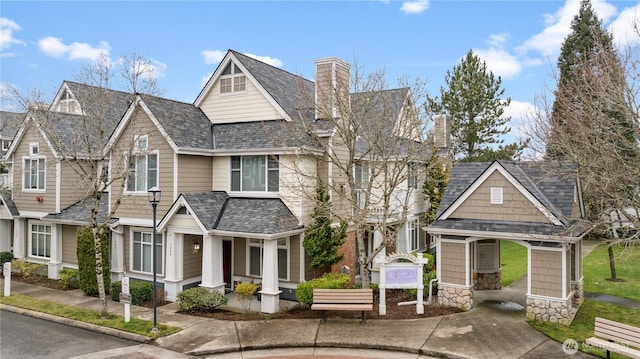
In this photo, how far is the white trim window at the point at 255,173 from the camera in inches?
693

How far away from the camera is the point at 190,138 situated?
59.3 ft

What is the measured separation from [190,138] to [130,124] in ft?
8.73

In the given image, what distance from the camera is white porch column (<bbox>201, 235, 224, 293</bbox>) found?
16.2m

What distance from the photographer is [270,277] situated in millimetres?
15555

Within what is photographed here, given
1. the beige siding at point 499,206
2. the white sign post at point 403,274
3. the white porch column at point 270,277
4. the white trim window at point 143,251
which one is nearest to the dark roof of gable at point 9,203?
the white trim window at point 143,251

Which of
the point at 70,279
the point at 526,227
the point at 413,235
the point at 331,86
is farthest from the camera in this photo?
the point at 413,235

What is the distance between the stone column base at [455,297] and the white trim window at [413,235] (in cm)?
877

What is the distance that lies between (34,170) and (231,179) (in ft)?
38.0

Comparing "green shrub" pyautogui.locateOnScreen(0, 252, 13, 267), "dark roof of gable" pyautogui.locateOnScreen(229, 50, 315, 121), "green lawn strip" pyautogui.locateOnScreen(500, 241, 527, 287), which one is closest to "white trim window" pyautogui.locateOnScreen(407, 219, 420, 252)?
"green lawn strip" pyautogui.locateOnScreen(500, 241, 527, 287)

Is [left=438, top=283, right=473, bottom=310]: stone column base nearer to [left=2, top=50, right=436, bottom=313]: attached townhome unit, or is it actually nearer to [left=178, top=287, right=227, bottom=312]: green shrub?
[left=2, top=50, right=436, bottom=313]: attached townhome unit

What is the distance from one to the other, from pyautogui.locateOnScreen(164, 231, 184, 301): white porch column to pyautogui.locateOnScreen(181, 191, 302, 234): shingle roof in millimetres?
1498

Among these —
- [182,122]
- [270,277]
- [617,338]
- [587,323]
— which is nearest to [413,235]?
[587,323]

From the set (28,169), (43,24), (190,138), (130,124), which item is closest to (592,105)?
(190,138)

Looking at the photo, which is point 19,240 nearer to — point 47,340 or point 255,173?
point 47,340
